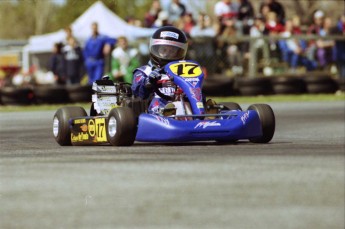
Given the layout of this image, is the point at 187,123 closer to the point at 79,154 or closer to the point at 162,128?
the point at 162,128

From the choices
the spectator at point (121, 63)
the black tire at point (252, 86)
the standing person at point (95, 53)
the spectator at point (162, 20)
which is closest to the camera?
the spectator at point (121, 63)

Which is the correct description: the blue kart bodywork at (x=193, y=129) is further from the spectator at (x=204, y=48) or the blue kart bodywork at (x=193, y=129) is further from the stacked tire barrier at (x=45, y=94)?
the spectator at (x=204, y=48)

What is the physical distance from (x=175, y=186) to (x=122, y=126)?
260 centimetres

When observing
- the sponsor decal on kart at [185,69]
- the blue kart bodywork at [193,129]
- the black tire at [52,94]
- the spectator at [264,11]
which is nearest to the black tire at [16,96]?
the black tire at [52,94]

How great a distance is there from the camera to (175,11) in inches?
828

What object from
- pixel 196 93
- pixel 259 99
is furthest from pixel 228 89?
pixel 196 93

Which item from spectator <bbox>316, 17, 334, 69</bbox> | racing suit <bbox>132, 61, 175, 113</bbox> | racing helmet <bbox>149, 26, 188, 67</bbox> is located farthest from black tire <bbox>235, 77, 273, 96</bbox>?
racing suit <bbox>132, 61, 175, 113</bbox>

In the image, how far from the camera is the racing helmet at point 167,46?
978cm

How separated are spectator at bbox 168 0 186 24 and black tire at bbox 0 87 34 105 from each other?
3525mm

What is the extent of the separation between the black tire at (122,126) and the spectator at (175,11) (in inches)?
481

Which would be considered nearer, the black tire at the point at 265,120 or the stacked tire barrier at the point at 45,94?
the black tire at the point at 265,120

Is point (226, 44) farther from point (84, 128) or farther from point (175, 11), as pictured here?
point (84, 128)

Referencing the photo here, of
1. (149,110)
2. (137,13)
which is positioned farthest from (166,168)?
(137,13)

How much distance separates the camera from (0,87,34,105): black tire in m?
18.9
